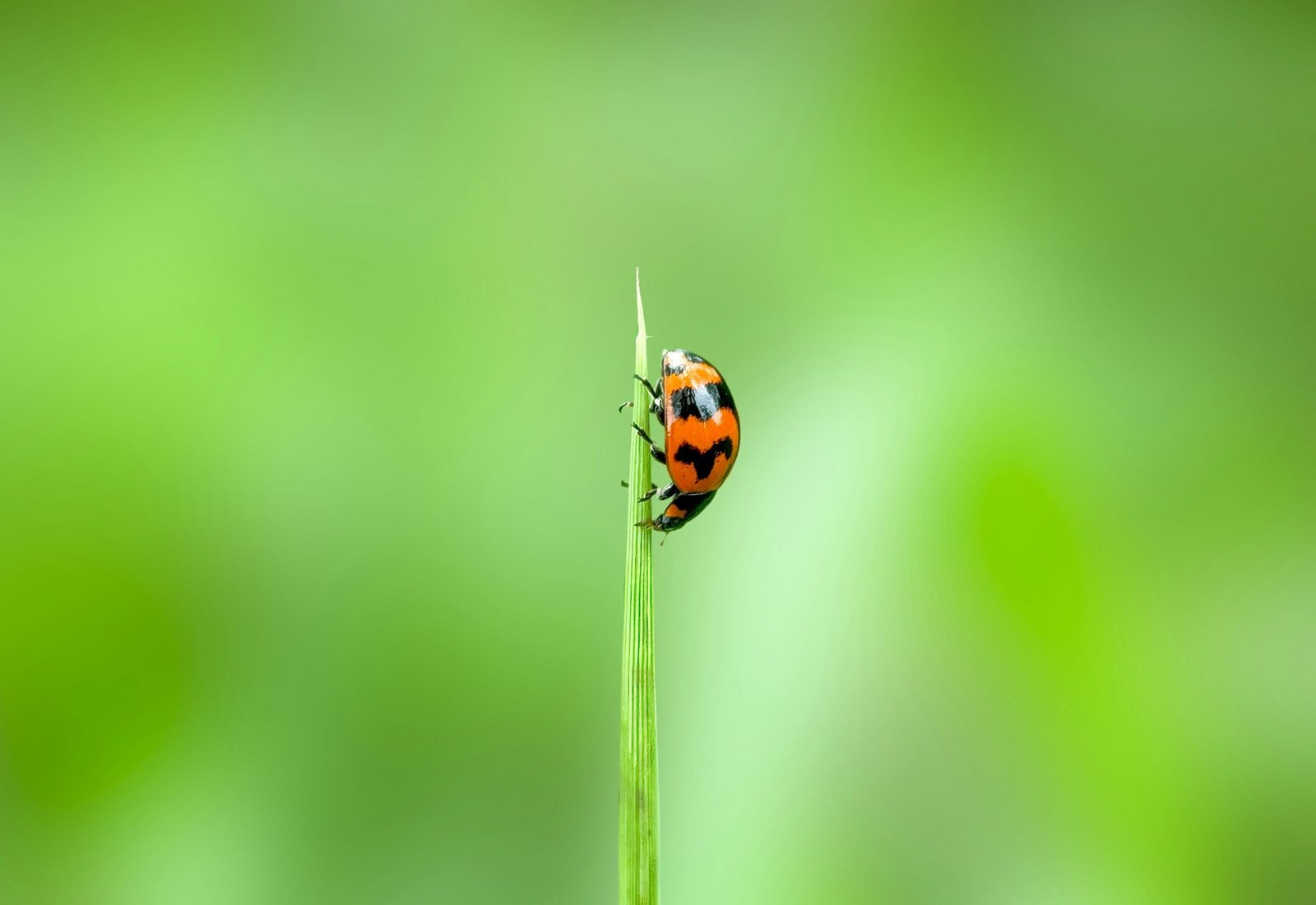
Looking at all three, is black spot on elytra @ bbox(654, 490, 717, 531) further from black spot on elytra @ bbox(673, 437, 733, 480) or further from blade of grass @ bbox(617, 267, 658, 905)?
blade of grass @ bbox(617, 267, 658, 905)

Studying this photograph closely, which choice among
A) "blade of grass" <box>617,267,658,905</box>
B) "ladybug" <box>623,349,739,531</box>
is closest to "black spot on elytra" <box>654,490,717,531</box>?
"ladybug" <box>623,349,739,531</box>

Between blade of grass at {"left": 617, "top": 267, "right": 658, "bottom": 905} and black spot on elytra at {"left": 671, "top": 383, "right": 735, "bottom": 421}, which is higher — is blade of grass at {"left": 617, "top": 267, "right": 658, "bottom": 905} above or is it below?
below

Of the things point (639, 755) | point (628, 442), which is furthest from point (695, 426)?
point (639, 755)

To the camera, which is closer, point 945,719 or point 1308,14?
point 945,719

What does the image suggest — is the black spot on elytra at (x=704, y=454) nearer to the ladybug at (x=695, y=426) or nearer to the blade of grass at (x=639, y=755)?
the ladybug at (x=695, y=426)

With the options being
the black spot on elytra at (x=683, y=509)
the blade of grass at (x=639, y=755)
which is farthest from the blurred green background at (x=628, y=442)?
the blade of grass at (x=639, y=755)

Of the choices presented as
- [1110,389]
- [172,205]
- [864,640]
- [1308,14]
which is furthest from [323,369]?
[1308,14]

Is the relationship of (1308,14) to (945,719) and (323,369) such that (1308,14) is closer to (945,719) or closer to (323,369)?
(945,719)
